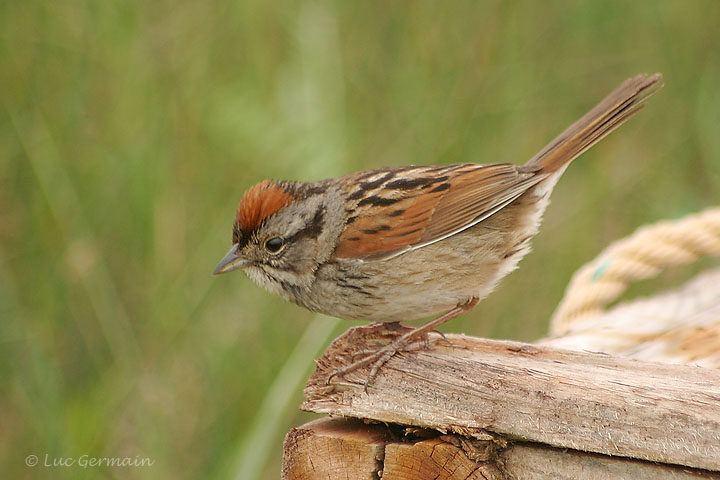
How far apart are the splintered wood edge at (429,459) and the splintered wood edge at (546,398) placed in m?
0.04

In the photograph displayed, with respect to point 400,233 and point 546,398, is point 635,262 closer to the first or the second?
point 400,233

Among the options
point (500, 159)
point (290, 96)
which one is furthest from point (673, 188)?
point (290, 96)

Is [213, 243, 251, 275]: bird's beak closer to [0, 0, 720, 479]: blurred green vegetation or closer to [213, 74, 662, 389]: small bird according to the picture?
[213, 74, 662, 389]: small bird

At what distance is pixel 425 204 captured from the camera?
3082 mm

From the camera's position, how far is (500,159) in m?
4.34

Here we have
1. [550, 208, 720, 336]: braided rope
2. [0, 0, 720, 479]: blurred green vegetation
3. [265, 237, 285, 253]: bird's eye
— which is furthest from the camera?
[550, 208, 720, 336]: braided rope

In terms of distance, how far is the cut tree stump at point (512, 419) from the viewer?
1.89 m

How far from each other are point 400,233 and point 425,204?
7.3 inches

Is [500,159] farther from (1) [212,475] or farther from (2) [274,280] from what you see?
(1) [212,475]

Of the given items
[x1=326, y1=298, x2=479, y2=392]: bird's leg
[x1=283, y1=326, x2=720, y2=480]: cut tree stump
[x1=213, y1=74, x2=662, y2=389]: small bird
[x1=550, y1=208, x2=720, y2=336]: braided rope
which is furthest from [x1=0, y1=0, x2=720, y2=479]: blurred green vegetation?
[x1=550, y1=208, x2=720, y2=336]: braided rope

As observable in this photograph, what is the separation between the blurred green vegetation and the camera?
317 centimetres

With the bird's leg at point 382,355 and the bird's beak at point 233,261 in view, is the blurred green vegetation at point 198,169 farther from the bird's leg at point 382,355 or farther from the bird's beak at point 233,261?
the bird's leg at point 382,355

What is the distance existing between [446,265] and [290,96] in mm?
1387

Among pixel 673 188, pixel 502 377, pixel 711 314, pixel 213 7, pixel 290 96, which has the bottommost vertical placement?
pixel 502 377
